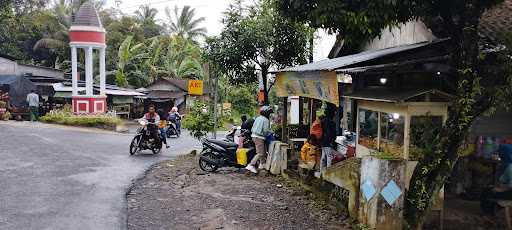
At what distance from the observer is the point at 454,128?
620 centimetres

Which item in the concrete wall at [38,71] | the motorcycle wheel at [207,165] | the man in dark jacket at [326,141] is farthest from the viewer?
the concrete wall at [38,71]

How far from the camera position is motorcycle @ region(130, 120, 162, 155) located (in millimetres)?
14133

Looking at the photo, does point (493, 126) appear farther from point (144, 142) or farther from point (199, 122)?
point (144, 142)

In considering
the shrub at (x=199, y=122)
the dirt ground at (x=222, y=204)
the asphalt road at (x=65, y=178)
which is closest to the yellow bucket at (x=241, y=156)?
the dirt ground at (x=222, y=204)

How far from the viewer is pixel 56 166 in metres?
11.4

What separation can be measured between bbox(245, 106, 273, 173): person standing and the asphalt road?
285 cm

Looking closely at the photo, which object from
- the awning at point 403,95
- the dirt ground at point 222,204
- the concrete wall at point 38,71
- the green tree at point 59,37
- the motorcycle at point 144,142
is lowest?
the dirt ground at point 222,204

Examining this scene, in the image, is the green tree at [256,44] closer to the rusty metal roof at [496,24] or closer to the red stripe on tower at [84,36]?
the rusty metal roof at [496,24]

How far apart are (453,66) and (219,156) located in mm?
6586

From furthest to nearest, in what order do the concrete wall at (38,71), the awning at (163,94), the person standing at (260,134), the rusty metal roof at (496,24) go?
1. the awning at (163,94)
2. the concrete wall at (38,71)
3. the person standing at (260,134)
4. the rusty metal roof at (496,24)

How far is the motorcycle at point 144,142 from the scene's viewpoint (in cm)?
1413

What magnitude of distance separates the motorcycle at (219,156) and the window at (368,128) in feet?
10.4

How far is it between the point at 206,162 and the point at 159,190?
2.34m

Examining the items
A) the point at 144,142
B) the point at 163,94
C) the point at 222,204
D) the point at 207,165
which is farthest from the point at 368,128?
the point at 163,94
